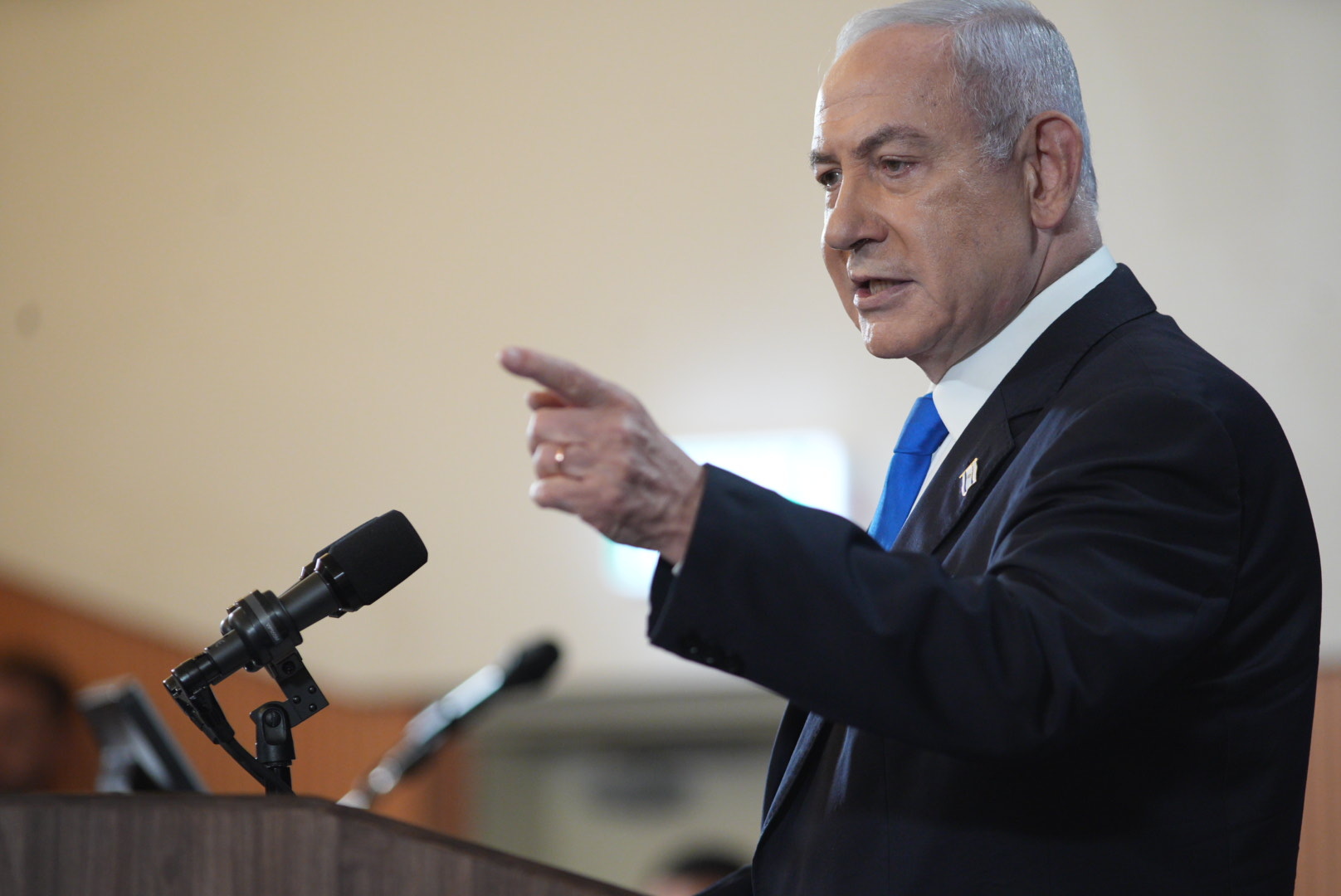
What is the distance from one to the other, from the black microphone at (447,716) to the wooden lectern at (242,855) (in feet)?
4.91

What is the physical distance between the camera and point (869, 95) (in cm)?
144

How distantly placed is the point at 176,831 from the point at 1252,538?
2.88ft

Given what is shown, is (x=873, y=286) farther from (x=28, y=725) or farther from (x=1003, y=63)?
(x=28, y=725)

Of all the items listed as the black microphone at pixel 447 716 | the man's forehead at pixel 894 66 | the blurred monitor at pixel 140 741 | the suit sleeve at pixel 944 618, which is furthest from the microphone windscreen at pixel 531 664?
the suit sleeve at pixel 944 618

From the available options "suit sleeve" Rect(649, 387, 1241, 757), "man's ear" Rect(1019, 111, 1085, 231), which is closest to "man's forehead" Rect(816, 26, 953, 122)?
"man's ear" Rect(1019, 111, 1085, 231)

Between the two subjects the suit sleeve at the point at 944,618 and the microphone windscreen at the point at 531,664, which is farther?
the microphone windscreen at the point at 531,664

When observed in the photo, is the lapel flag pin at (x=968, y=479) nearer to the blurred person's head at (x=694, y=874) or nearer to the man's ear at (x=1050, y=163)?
the man's ear at (x=1050, y=163)

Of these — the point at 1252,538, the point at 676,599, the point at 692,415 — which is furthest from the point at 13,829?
the point at 692,415

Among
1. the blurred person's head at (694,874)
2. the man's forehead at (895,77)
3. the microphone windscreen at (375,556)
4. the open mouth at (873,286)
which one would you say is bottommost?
the blurred person's head at (694,874)

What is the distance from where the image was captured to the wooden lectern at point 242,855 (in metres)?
1.01

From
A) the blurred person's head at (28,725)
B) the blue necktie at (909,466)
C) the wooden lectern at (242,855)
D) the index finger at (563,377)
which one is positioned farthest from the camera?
the blurred person's head at (28,725)

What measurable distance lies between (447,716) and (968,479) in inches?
63.8

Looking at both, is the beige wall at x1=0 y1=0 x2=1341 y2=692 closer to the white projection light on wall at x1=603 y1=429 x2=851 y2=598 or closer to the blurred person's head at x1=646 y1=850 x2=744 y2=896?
the white projection light on wall at x1=603 y1=429 x2=851 y2=598

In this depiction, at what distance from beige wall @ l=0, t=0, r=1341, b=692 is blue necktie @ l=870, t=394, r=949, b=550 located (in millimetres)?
3389
